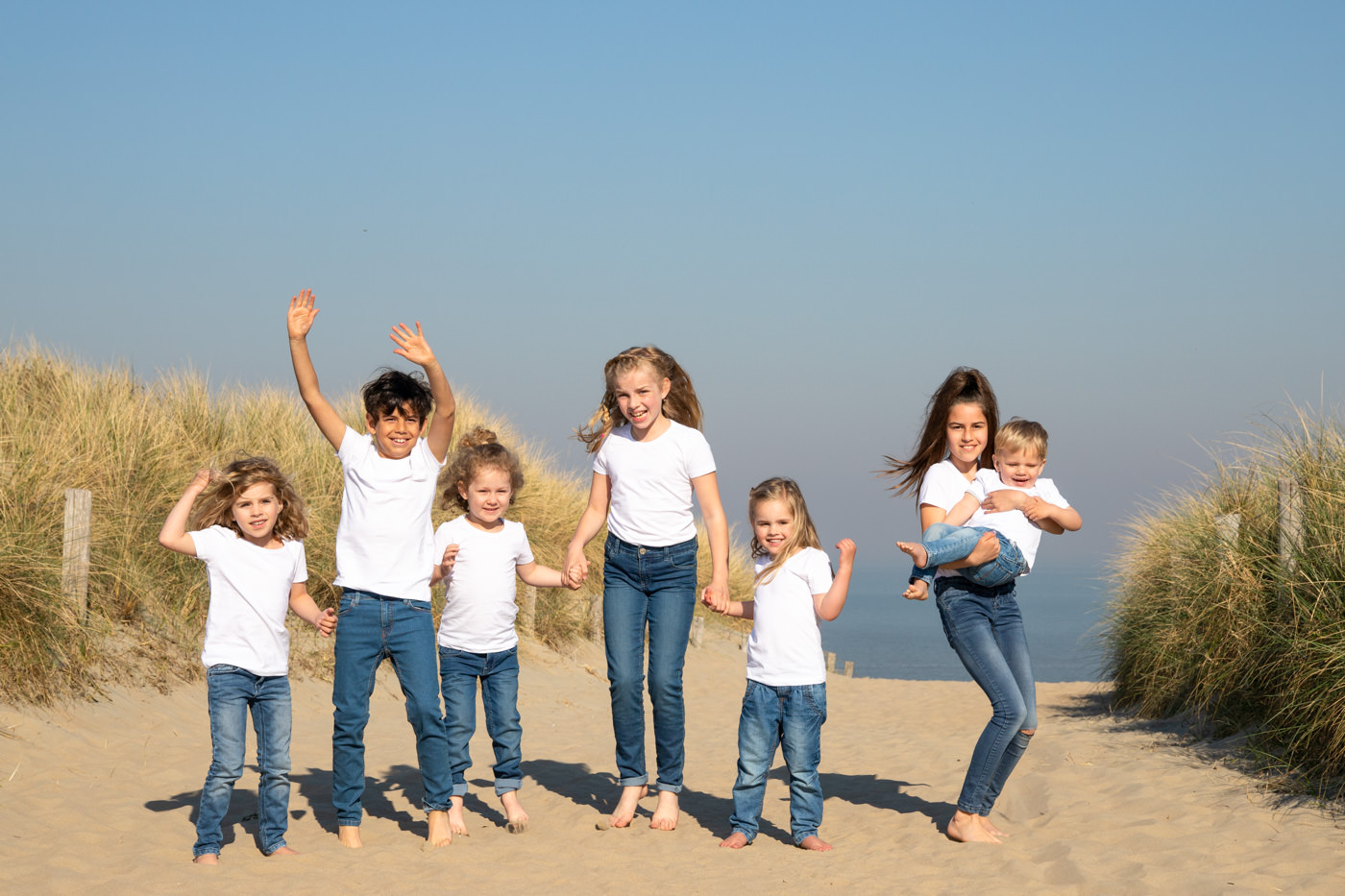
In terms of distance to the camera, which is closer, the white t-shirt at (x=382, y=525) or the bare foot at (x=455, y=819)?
the white t-shirt at (x=382, y=525)

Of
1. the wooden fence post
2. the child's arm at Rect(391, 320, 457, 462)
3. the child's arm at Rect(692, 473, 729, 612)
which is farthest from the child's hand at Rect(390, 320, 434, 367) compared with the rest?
the wooden fence post

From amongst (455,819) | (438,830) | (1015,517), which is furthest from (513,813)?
(1015,517)

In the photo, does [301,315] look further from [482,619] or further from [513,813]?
[513,813]

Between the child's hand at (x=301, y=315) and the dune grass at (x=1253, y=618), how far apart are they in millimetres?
5530

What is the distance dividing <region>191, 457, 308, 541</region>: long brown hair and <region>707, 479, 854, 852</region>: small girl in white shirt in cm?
197

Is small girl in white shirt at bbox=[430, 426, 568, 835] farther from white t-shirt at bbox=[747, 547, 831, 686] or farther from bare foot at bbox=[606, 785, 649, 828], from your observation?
white t-shirt at bbox=[747, 547, 831, 686]

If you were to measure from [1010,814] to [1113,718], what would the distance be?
4.47 meters

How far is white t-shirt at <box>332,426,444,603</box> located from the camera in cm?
453

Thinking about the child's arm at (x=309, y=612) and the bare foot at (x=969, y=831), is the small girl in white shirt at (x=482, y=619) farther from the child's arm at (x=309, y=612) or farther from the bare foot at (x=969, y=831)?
the bare foot at (x=969, y=831)

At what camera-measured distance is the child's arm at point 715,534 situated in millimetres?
4730

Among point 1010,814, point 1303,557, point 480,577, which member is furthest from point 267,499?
point 1303,557

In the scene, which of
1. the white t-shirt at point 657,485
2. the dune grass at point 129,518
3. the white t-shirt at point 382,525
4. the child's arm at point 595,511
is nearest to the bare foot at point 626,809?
the child's arm at point 595,511

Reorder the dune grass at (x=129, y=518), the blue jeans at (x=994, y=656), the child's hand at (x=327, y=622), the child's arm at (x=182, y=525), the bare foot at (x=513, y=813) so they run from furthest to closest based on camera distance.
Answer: the dune grass at (x=129, y=518) → the bare foot at (x=513, y=813) → the blue jeans at (x=994, y=656) → the child's hand at (x=327, y=622) → the child's arm at (x=182, y=525)

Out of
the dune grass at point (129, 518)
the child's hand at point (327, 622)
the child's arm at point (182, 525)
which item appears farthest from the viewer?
the dune grass at point (129, 518)
